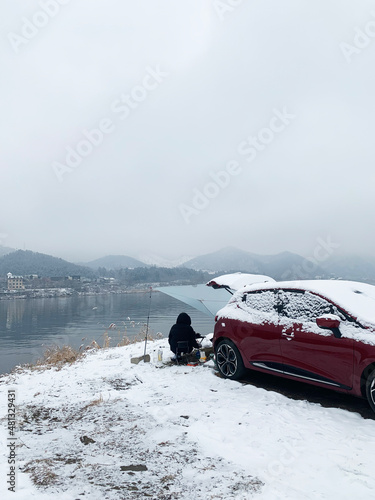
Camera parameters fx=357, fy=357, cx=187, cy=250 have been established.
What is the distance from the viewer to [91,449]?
3.94m

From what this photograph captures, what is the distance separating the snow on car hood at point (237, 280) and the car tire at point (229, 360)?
2.03m

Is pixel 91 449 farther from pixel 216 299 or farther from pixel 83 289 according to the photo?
pixel 83 289

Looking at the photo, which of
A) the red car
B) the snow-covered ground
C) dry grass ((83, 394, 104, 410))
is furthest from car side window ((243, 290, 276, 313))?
dry grass ((83, 394, 104, 410))

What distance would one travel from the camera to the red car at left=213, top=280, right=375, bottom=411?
4820 millimetres

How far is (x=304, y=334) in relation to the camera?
17.9 ft

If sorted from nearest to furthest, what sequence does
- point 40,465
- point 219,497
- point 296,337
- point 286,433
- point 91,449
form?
point 219,497 < point 40,465 < point 91,449 < point 286,433 < point 296,337

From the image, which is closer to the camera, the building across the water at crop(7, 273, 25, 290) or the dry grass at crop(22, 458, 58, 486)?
the dry grass at crop(22, 458, 58, 486)

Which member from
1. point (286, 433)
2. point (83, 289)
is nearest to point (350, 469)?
point (286, 433)

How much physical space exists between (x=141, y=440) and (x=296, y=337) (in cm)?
276

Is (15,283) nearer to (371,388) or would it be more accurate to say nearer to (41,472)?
(41,472)

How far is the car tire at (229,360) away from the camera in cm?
648

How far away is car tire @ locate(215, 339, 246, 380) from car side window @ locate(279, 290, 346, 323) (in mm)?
1269

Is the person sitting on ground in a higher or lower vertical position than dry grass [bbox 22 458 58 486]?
higher

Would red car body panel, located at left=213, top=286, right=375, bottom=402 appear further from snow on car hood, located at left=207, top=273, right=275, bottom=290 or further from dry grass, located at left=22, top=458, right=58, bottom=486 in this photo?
dry grass, located at left=22, top=458, right=58, bottom=486
